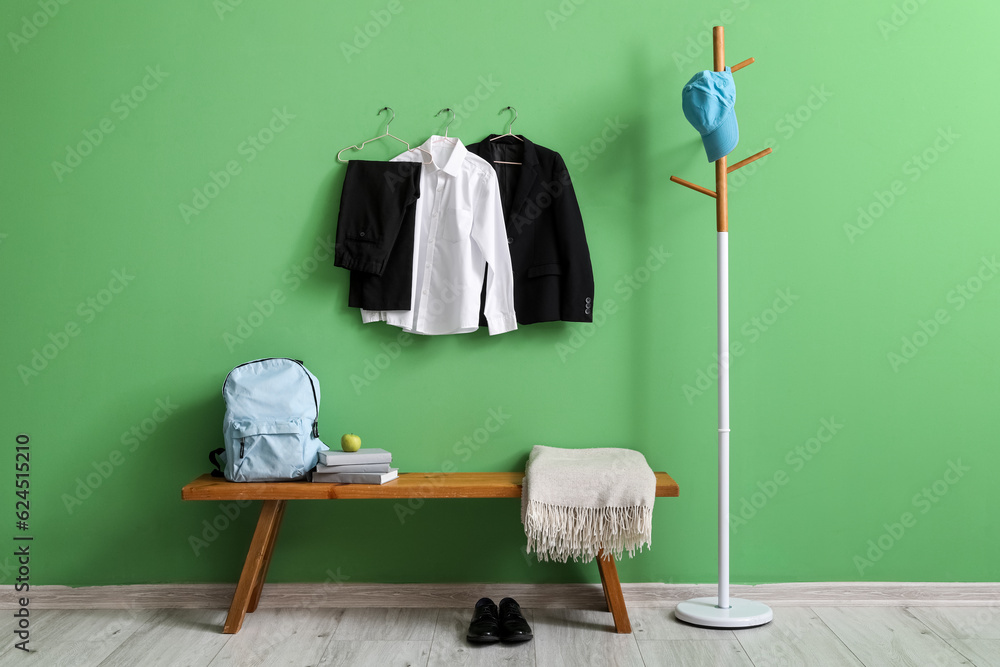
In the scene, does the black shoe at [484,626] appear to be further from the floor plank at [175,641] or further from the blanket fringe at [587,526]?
the floor plank at [175,641]

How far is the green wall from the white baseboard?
0.04 metres

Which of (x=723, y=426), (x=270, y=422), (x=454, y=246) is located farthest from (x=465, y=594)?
(x=454, y=246)

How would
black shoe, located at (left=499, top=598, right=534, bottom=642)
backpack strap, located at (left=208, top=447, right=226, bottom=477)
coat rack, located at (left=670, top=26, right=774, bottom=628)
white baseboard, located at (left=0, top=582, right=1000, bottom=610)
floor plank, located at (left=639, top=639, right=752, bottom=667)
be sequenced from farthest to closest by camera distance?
white baseboard, located at (left=0, top=582, right=1000, bottom=610) < backpack strap, located at (left=208, top=447, right=226, bottom=477) < coat rack, located at (left=670, top=26, right=774, bottom=628) < black shoe, located at (left=499, top=598, right=534, bottom=642) < floor plank, located at (left=639, top=639, right=752, bottom=667)

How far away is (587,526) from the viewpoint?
217cm

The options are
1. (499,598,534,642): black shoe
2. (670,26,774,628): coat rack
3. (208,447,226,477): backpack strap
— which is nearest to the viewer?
(499,598,534,642): black shoe

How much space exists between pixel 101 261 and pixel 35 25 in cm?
79

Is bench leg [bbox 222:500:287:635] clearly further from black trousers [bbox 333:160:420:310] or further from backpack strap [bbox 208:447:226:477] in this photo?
black trousers [bbox 333:160:420:310]

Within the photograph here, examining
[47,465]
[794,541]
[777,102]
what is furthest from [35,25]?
[794,541]

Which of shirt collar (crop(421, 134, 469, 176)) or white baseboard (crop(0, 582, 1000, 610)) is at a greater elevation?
shirt collar (crop(421, 134, 469, 176))

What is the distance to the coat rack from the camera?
2.26 meters

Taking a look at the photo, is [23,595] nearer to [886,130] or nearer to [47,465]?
[47,465]

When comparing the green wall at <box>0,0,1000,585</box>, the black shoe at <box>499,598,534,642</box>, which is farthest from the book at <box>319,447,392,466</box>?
the black shoe at <box>499,598,534,642</box>

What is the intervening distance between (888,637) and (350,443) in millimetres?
1677

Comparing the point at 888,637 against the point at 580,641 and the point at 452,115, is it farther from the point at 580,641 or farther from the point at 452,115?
the point at 452,115
